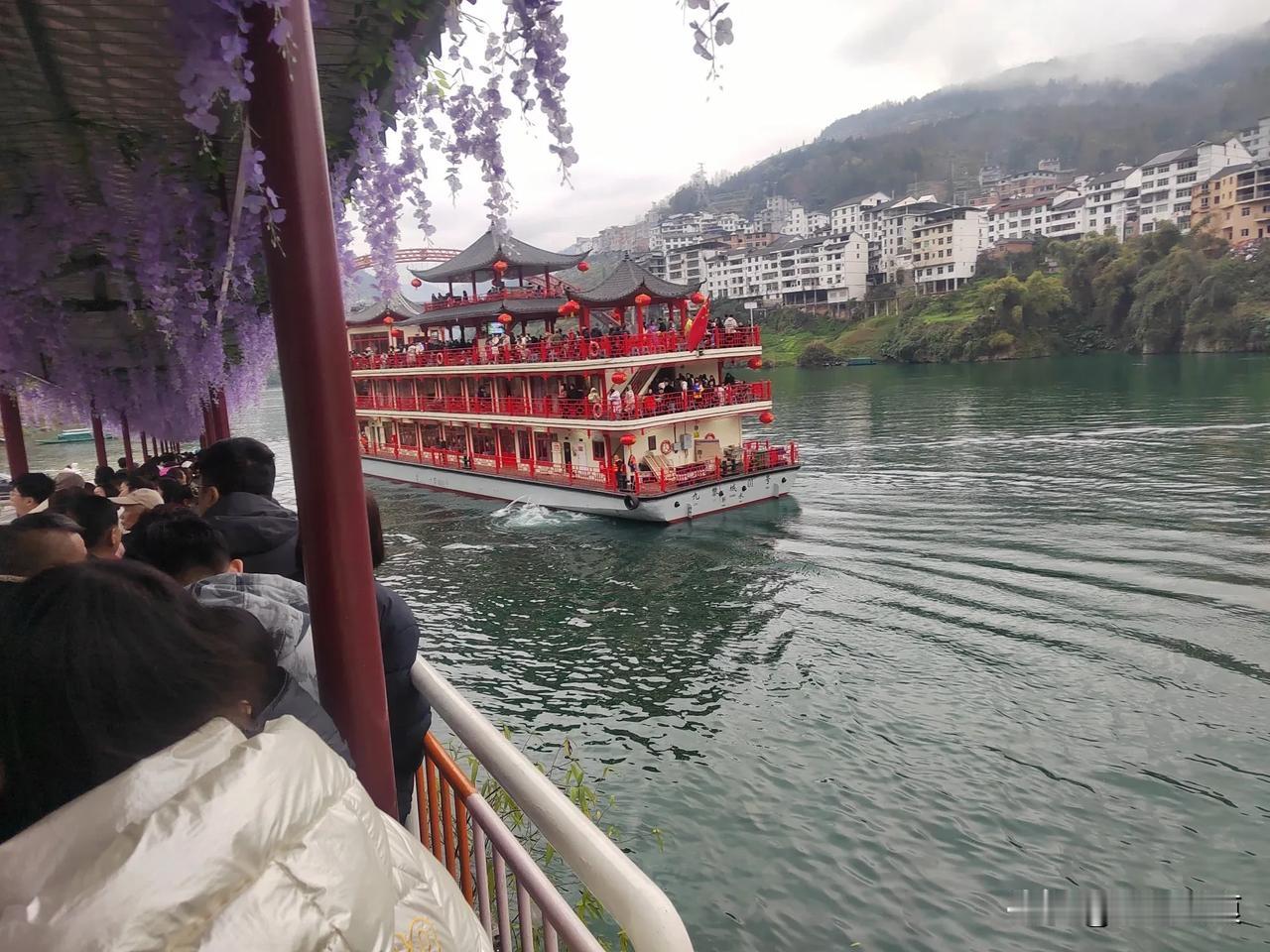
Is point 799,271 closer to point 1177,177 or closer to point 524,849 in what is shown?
point 1177,177

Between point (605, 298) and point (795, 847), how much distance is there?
17272mm

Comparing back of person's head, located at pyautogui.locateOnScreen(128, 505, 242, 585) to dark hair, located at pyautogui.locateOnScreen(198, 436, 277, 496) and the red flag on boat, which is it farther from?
the red flag on boat

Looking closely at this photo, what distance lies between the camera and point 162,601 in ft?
4.01

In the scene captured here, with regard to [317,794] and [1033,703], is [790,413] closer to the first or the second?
[1033,703]

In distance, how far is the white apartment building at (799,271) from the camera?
3575 inches

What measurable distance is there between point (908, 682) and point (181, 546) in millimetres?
9269

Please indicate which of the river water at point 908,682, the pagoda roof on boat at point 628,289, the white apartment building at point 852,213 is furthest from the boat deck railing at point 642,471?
the white apartment building at point 852,213

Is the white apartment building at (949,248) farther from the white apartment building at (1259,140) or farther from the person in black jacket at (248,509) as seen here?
the person in black jacket at (248,509)

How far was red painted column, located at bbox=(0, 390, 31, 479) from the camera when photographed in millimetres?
9109

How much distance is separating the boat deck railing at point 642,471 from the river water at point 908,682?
1.03 meters

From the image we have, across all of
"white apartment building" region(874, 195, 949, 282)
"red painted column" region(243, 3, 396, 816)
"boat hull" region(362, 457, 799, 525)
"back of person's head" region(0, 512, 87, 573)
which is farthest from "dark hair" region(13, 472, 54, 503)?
"white apartment building" region(874, 195, 949, 282)

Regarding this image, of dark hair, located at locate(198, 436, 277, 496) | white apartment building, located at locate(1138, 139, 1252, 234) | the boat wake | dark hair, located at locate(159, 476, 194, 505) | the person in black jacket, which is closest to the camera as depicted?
the person in black jacket

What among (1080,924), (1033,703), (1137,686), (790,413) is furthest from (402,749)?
(790,413)

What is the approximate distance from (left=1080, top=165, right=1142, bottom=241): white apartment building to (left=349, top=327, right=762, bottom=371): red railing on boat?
7840 centimetres
